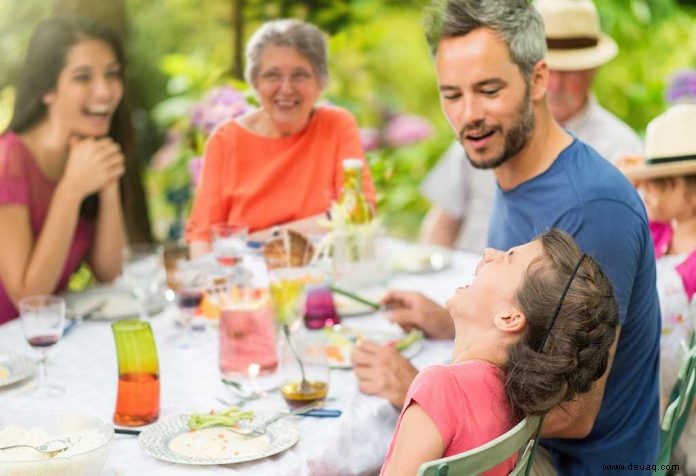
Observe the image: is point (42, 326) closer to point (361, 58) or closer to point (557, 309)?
point (557, 309)

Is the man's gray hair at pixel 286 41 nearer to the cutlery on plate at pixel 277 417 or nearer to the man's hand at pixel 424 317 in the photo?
the man's hand at pixel 424 317

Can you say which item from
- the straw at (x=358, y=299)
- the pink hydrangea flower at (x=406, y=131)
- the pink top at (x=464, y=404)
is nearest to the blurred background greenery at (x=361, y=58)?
the pink hydrangea flower at (x=406, y=131)

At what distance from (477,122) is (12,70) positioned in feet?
11.3

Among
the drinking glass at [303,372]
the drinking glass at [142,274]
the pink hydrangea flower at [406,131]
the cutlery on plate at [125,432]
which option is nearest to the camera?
the cutlery on plate at [125,432]

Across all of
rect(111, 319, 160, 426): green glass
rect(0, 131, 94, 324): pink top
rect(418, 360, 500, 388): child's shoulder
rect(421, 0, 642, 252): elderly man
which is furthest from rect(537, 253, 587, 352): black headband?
rect(421, 0, 642, 252): elderly man

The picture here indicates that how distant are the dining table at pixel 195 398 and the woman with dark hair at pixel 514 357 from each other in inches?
9.6

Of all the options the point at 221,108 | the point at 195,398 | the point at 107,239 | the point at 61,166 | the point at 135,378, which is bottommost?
the point at 195,398

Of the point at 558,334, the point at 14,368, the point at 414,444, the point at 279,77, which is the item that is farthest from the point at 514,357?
the point at 279,77

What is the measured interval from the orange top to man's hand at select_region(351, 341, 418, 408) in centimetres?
109

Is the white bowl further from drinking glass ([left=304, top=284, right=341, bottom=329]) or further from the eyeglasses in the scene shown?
the eyeglasses

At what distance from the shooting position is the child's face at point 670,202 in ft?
9.42

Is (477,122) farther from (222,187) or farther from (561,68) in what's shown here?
(561,68)

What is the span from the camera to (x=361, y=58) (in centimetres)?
657

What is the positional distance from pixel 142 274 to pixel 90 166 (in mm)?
549
